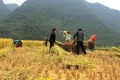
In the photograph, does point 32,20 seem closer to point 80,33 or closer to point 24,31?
point 24,31

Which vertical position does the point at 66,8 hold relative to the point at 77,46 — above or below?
above

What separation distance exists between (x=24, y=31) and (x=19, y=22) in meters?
17.4

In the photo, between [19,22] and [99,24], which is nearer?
[19,22]

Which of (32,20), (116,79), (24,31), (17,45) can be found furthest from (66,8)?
(116,79)

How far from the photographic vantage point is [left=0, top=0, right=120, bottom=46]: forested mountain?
106000 mm

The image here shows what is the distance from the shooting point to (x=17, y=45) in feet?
75.4

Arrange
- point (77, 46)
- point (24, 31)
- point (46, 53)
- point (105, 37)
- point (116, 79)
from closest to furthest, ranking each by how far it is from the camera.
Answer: point (116, 79) → point (46, 53) → point (77, 46) → point (24, 31) → point (105, 37)

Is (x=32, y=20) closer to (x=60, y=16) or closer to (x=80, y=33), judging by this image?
(x=60, y=16)

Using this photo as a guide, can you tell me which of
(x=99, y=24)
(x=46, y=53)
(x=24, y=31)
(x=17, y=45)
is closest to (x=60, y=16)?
(x=99, y=24)

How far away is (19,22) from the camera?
123312 mm

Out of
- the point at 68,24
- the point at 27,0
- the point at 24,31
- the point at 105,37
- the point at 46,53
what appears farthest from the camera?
the point at 27,0

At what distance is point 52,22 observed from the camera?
462ft

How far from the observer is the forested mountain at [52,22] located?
106000 mm

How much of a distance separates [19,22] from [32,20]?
6.89 metres
